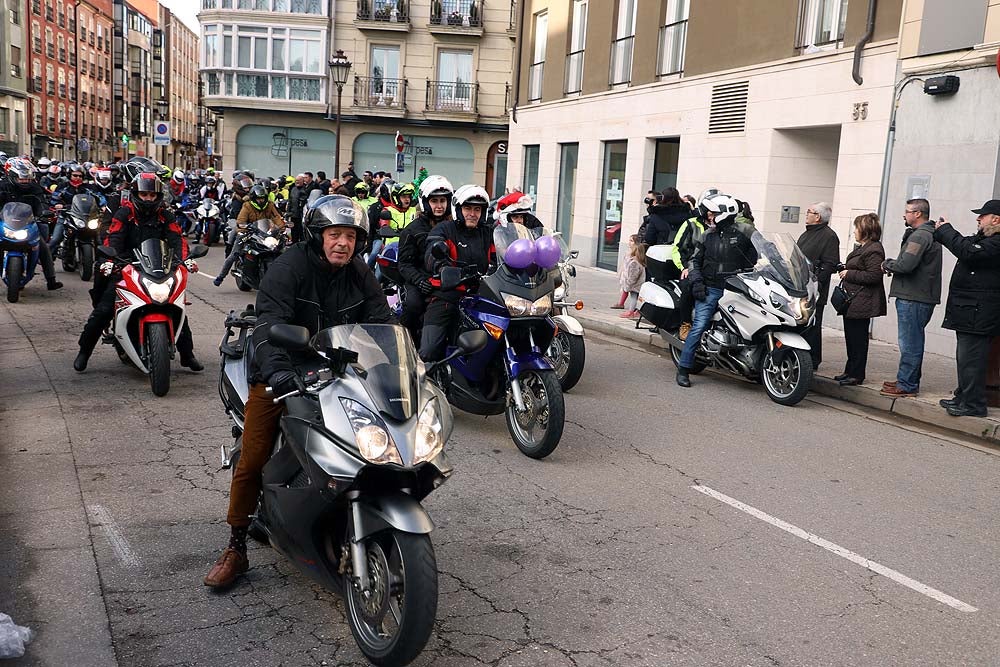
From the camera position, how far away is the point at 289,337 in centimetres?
343

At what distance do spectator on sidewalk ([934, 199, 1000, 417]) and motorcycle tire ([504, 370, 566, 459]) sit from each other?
3.75m

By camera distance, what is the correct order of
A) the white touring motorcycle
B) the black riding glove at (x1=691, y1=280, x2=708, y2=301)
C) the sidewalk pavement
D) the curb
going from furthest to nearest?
the black riding glove at (x1=691, y1=280, x2=708, y2=301)
the white touring motorcycle
the sidewalk pavement
the curb

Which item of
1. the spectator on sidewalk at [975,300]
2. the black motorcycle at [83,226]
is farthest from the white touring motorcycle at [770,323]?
the black motorcycle at [83,226]

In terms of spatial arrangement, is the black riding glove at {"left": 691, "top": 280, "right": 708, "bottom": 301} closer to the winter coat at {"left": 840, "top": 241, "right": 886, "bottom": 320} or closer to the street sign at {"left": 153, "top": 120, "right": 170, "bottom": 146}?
the winter coat at {"left": 840, "top": 241, "right": 886, "bottom": 320}

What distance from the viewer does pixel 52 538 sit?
4668 mm

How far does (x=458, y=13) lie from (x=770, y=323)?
34.5 meters

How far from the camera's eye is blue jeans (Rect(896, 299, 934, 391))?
864 centimetres

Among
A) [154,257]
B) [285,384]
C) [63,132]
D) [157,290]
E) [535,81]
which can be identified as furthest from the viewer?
[63,132]

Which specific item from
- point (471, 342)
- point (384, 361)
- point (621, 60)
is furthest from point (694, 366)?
point (621, 60)

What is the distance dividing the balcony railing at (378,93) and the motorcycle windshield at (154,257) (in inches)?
1324

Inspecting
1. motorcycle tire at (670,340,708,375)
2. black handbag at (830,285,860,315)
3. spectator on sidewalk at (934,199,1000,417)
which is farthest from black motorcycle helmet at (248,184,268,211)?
spectator on sidewalk at (934,199,1000,417)

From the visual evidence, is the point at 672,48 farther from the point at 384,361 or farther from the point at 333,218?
the point at 384,361

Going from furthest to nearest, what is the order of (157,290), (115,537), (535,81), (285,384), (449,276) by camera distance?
(535,81), (157,290), (449,276), (115,537), (285,384)

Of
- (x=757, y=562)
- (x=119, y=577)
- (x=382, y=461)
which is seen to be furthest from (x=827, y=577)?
(x=119, y=577)
